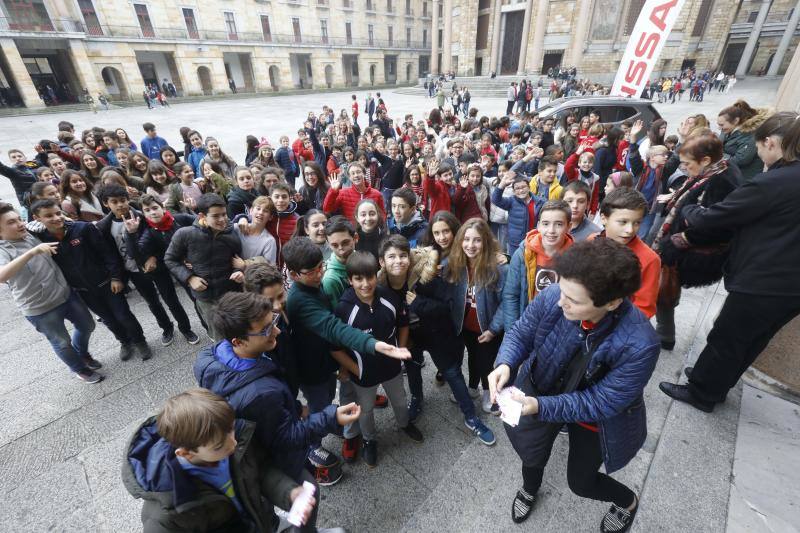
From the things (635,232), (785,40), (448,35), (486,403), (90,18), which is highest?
(90,18)

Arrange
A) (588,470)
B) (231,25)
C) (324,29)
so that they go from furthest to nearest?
1. (324,29)
2. (231,25)
3. (588,470)

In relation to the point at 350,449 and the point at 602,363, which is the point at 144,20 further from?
the point at 602,363

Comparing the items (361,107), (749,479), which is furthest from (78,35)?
(749,479)

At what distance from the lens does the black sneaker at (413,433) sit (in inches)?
110

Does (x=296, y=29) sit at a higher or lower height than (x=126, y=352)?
higher

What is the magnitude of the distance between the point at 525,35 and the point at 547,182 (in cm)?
3610

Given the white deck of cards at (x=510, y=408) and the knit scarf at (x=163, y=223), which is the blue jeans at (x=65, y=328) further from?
the white deck of cards at (x=510, y=408)

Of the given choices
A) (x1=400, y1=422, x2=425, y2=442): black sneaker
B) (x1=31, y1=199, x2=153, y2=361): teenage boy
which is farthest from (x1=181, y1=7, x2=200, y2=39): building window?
(x1=400, y1=422, x2=425, y2=442): black sneaker

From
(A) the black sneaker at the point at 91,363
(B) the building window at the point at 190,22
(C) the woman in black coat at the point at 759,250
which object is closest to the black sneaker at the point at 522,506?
Answer: (C) the woman in black coat at the point at 759,250

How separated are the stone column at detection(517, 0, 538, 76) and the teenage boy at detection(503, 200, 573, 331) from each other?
36906 mm

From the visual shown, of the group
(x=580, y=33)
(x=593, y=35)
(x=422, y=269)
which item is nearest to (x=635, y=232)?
(x=422, y=269)

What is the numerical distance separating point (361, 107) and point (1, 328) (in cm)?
2524

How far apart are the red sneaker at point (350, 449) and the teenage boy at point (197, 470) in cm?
104

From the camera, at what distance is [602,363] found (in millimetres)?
1631
